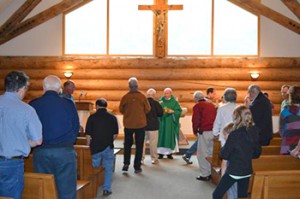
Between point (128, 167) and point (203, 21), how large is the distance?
5999 millimetres

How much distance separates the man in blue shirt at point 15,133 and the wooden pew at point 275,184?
7.02 feet

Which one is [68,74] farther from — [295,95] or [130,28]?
[295,95]

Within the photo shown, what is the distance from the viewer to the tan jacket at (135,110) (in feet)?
28.0

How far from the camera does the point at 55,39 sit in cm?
1354

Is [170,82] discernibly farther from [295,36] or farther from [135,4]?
[295,36]

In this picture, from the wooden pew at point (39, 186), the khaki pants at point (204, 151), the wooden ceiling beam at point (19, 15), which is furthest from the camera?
the wooden ceiling beam at point (19, 15)

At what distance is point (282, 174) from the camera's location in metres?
4.72

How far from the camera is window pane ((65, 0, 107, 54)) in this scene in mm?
13531

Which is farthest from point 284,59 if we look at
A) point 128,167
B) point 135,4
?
point 128,167

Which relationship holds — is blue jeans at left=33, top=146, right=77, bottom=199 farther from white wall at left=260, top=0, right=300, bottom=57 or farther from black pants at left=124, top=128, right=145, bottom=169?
white wall at left=260, top=0, right=300, bottom=57

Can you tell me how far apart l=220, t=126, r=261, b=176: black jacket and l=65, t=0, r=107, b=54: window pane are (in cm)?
897

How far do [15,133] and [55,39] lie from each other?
9.60 m

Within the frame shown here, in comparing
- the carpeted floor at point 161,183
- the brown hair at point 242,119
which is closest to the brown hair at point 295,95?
the brown hair at point 242,119

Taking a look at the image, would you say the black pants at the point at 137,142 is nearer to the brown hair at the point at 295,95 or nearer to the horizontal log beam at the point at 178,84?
the brown hair at the point at 295,95
